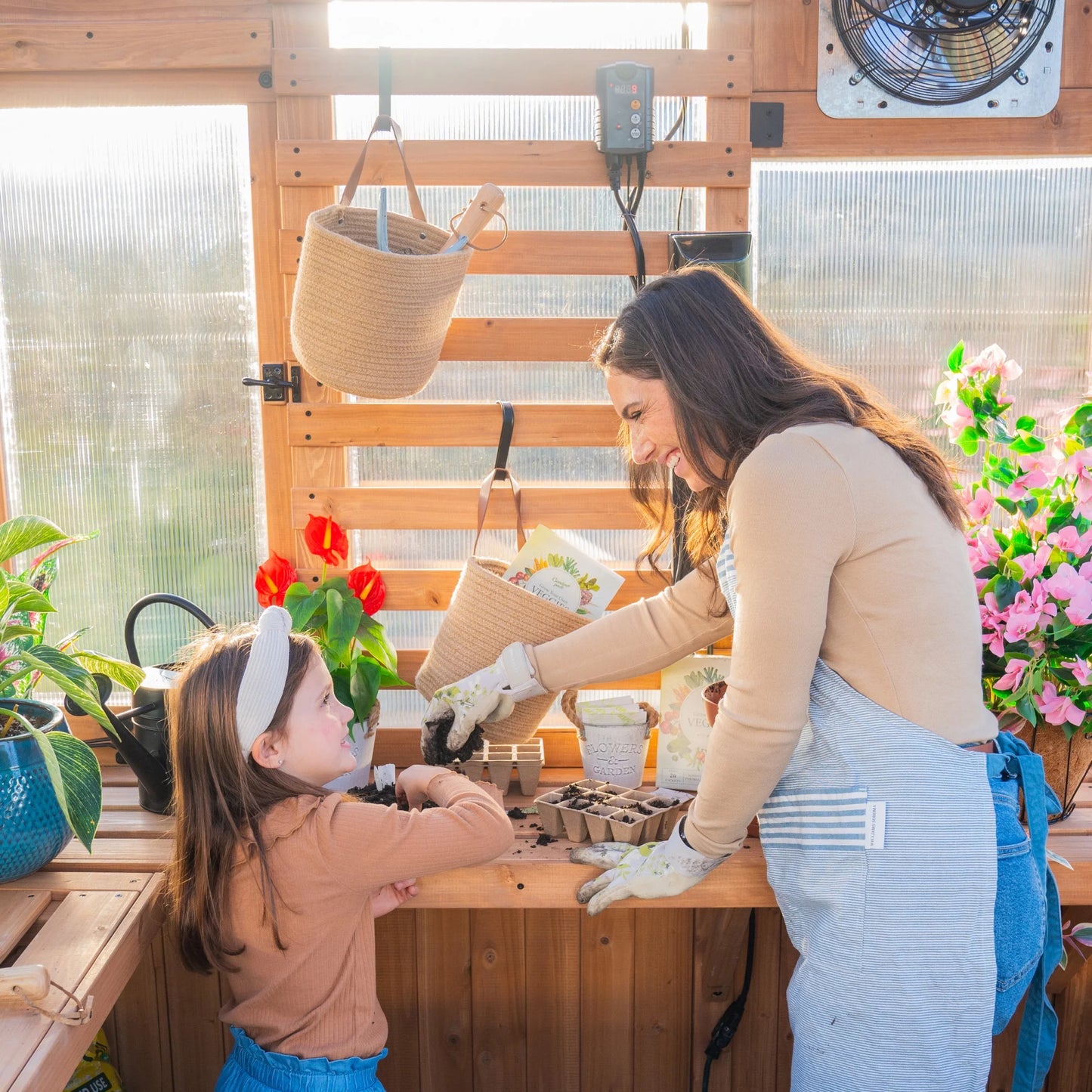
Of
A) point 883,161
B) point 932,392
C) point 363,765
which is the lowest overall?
point 363,765

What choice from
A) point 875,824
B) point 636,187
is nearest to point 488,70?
point 636,187

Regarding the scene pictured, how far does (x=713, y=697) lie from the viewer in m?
1.53

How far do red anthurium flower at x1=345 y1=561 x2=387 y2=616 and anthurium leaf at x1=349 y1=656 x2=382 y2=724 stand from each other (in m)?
0.11

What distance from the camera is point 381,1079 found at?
2.04 metres

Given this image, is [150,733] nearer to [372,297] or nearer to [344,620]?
[344,620]

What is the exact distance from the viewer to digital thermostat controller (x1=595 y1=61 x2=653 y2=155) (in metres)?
1.76

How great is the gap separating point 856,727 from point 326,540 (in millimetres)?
957

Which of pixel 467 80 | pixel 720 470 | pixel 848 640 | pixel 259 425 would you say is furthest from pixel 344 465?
pixel 848 640

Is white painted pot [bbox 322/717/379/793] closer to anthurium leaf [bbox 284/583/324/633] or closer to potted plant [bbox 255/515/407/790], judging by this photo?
potted plant [bbox 255/515/407/790]

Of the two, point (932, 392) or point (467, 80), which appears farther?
point (932, 392)

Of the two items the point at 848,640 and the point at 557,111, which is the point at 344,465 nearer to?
the point at 557,111

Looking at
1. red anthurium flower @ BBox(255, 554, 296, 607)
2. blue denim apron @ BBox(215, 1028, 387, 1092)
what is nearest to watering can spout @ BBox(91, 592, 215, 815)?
red anthurium flower @ BBox(255, 554, 296, 607)

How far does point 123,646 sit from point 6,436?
473 mm

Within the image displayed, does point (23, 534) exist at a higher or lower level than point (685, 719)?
higher
